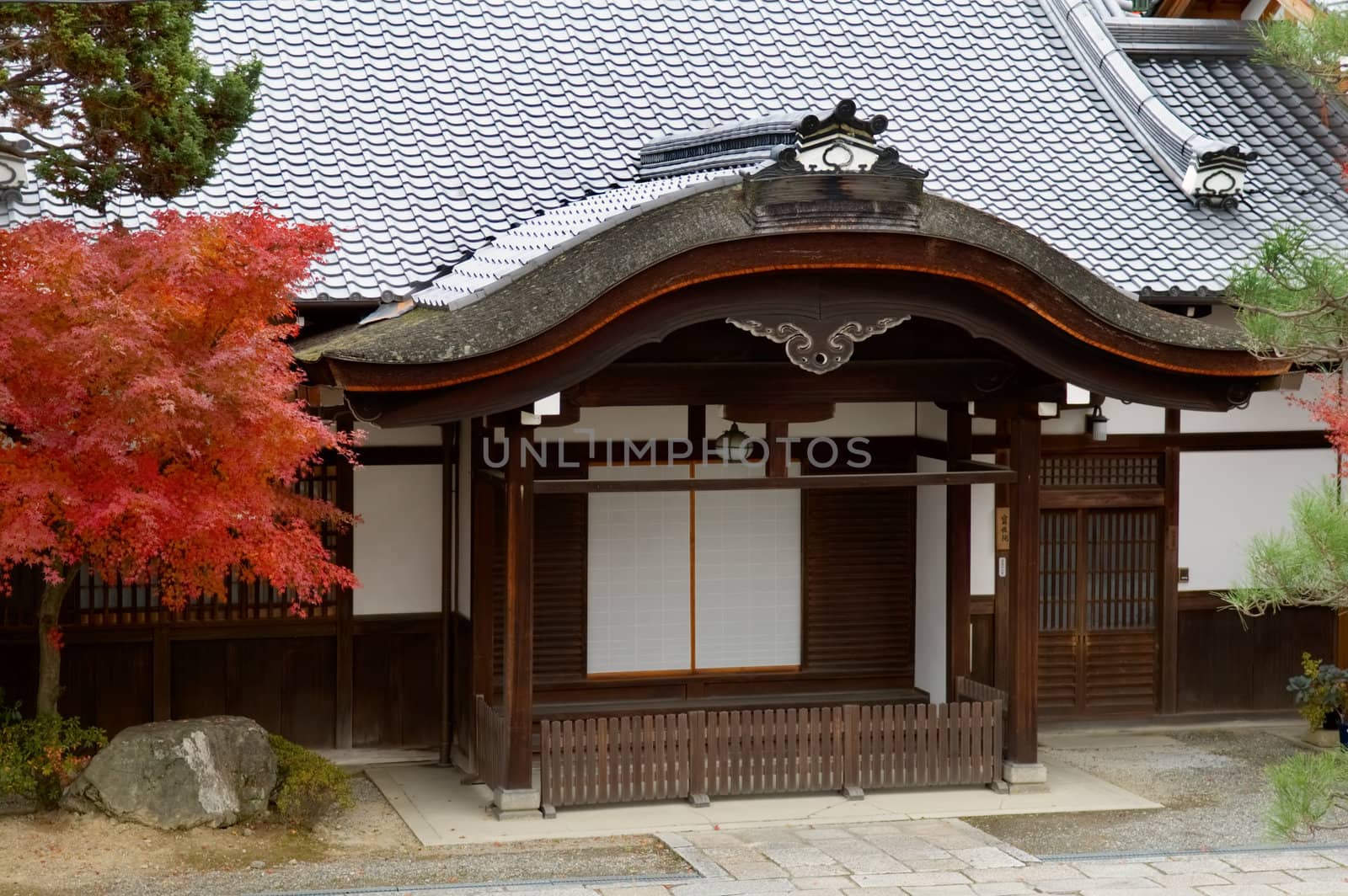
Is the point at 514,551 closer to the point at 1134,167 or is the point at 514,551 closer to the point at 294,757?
the point at 294,757

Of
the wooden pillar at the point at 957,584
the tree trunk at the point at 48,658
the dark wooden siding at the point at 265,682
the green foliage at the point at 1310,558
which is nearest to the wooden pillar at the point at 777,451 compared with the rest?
the wooden pillar at the point at 957,584

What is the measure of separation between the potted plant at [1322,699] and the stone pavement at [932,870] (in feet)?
9.93

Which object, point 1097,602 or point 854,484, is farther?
point 1097,602

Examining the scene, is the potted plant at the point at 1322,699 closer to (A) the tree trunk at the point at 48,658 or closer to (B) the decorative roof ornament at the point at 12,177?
(A) the tree trunk at the point at 48,658

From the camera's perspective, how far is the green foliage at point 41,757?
1030 cm

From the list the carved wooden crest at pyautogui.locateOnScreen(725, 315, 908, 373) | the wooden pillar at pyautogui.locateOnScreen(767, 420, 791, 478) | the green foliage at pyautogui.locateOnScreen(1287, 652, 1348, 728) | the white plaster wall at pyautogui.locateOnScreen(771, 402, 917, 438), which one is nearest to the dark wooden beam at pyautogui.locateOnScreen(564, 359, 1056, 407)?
the wooden pillar at pyautogui.locateOnScreen(767, 420, 791, 478)

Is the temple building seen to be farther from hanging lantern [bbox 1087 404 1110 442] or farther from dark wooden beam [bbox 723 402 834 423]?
hanging lantern [bbox 1087 404 1110 442]

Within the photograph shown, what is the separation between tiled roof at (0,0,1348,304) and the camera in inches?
518

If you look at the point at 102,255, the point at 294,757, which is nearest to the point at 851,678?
the point at 294,757

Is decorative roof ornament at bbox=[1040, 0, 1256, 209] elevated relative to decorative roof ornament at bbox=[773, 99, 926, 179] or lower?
elevated

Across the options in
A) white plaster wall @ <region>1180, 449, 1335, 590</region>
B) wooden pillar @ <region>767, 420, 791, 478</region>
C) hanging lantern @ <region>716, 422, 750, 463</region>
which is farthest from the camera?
white plaster wall @ <region>1180, 449, 1335, 590</region>

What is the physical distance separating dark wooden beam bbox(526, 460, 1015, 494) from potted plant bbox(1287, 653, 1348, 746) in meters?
3.50

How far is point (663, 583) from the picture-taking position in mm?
13266

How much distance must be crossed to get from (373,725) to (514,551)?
260 cm
